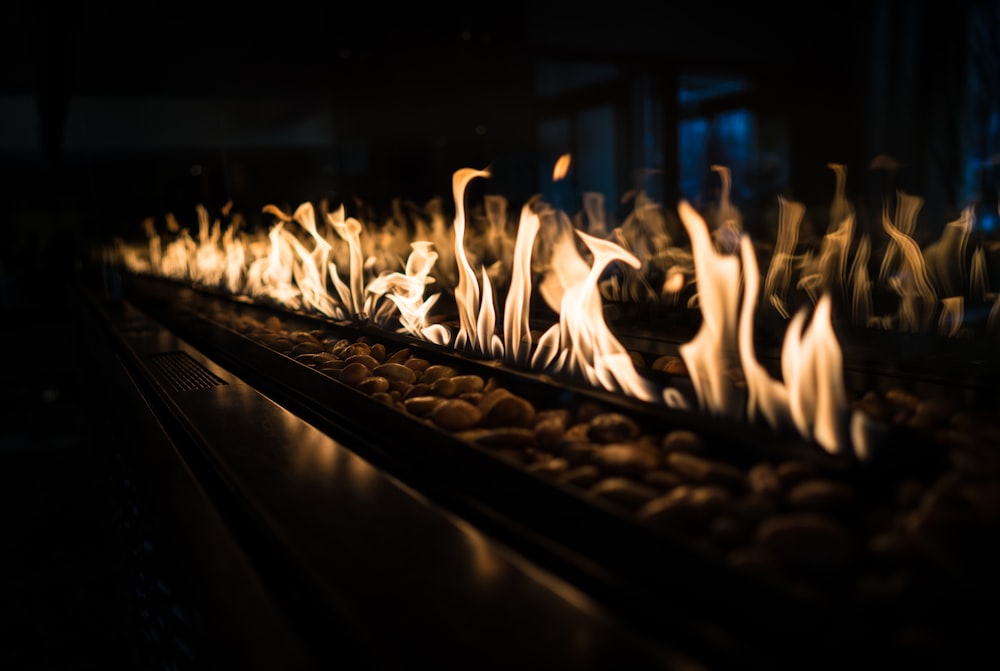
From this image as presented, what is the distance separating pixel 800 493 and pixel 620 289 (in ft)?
10.9

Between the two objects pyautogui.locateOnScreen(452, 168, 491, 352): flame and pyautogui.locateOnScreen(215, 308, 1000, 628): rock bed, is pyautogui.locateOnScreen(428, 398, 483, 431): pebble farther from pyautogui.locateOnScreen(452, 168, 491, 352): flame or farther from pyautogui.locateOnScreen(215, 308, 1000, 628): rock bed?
pyautogui.locateOnScreen(452, 168, 491, 352): flame

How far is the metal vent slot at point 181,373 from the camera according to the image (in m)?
1.85

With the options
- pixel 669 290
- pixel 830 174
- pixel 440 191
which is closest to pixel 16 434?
pixel 440 191

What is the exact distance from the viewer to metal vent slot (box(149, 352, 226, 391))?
1.85 metres

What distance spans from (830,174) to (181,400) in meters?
7.26

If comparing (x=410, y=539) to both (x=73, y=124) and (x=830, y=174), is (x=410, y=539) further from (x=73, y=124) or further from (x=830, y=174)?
(x=73, y=124)

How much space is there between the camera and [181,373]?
206 cm

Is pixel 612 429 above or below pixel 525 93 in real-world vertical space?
below

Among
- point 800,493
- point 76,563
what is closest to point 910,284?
point 800,493

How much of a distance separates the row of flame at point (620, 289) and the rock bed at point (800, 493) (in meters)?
0.14

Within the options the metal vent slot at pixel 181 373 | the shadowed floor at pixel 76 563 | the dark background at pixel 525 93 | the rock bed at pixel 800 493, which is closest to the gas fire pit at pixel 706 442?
the rock bed at pixel 800 493

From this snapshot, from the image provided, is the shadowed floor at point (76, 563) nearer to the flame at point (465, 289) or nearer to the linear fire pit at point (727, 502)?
the linear fire pit at point (727, 502)

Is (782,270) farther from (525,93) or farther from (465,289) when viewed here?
(525,93)

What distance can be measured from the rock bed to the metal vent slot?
0.71 m
